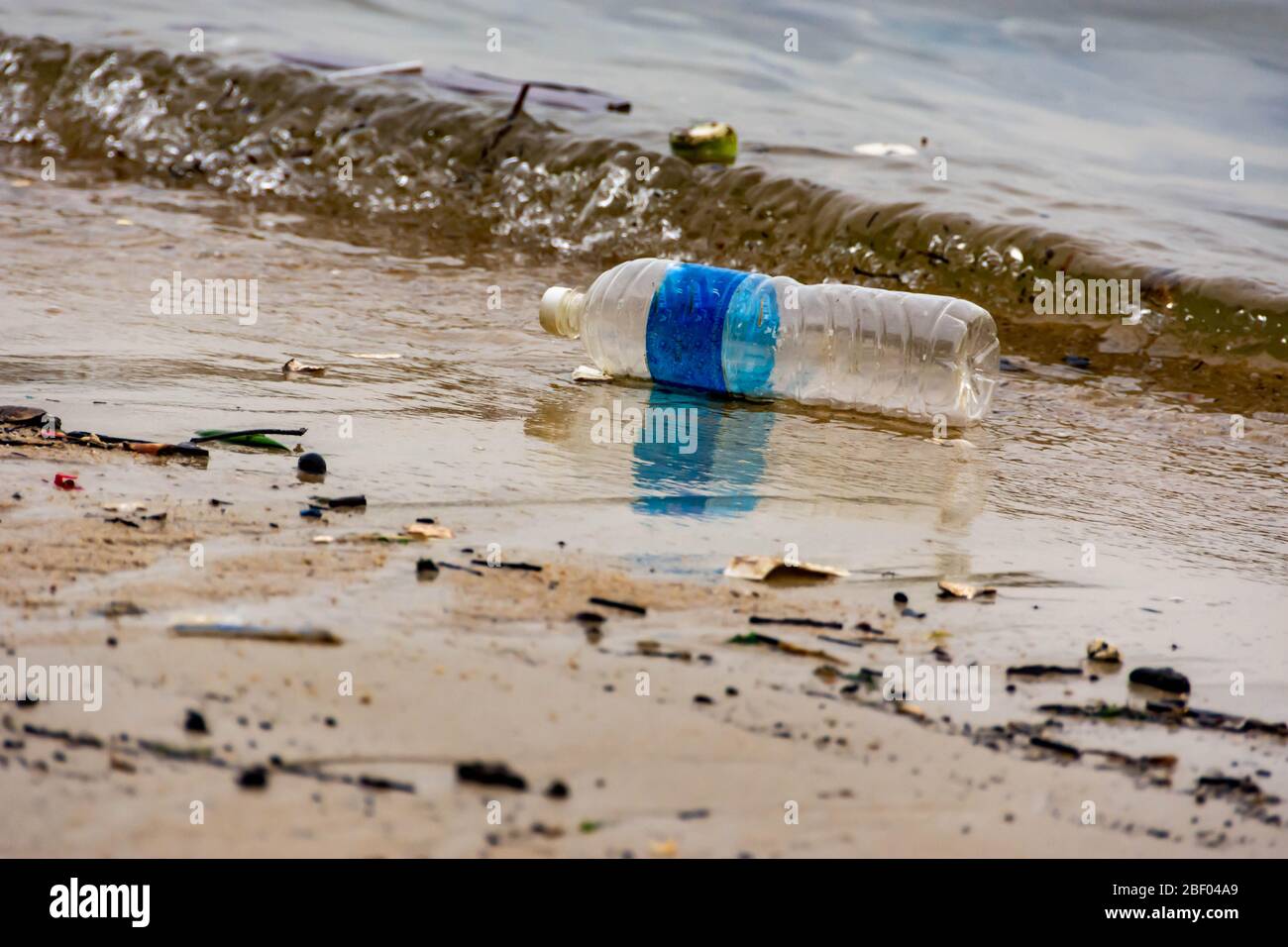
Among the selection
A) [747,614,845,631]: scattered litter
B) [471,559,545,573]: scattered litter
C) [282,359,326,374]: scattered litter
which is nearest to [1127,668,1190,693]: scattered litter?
[747,614,845,631]: scattered litter

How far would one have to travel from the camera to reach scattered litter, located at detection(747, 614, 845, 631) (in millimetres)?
1985

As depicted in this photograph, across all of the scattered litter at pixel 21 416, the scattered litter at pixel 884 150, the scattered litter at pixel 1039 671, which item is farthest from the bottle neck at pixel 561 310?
the scattered litter at pixel 884 150

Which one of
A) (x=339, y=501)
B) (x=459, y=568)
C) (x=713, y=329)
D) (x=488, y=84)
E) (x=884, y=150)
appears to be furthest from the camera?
(x=488, y=84)

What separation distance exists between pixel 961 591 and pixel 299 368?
1.85 meters

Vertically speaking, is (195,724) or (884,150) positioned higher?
(884,150)

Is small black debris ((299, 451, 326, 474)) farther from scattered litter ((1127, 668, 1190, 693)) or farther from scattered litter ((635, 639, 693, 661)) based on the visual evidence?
scattered litter ((1127, 668, 1190, 693))

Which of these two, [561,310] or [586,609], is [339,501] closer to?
[586,609]

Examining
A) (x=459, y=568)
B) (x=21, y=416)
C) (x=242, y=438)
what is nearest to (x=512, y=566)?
(x=459, y=568)

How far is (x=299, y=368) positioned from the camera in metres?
3.38

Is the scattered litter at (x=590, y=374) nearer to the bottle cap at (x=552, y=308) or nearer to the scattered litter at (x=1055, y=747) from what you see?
the bottle cap at (x=552, y=308)

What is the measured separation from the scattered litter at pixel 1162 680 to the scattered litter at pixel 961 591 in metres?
0.32

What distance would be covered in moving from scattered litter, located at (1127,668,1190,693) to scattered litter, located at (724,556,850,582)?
1.61 ft

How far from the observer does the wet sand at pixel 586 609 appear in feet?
4.66
